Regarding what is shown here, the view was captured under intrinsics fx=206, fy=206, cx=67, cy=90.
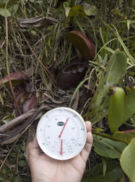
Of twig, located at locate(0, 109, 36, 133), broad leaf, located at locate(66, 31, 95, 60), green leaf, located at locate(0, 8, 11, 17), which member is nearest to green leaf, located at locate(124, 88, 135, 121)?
broad leaf, located at locate(66, 31, 95, 60)

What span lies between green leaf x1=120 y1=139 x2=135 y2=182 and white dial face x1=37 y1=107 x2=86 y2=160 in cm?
29

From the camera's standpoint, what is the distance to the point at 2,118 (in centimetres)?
143

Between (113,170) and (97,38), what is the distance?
0.92m

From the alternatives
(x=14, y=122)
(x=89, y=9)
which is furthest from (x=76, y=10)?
(x=14, y=122)

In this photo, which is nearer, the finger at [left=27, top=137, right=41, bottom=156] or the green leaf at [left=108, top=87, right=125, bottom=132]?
the green leaf at [left=108, top=87, right=125, bottom=132]

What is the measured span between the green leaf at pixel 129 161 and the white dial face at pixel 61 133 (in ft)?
0.96

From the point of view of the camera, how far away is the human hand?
110cm

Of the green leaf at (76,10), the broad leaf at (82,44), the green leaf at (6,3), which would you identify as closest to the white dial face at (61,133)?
the broad leaf at (82,44)

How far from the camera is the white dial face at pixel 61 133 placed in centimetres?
112

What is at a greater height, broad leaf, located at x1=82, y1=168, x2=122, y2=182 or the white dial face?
the white dial face

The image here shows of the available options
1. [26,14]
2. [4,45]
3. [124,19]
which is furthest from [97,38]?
[4,45]

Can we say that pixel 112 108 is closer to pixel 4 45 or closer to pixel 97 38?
pixel 97 38

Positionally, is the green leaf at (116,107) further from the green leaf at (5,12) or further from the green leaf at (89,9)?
the green leaf at (5,12)

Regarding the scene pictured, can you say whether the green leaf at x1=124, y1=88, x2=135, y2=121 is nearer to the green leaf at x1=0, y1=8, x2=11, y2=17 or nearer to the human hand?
the human hand
